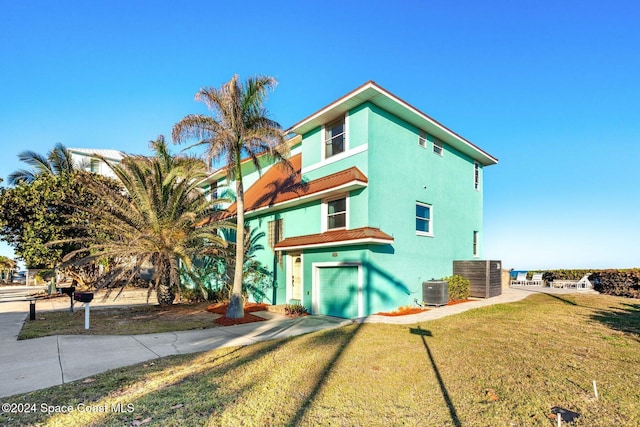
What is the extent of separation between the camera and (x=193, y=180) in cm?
1566

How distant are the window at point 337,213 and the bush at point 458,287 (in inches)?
243

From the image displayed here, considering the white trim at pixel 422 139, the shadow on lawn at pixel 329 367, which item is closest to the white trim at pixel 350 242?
the shadow on lawn at pixel 329 367

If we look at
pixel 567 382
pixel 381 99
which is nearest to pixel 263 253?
pixel 381 99

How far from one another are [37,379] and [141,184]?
918 cm


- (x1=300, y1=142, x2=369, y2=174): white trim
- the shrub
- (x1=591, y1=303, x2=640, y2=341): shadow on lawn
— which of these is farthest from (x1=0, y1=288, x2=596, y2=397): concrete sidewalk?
(x1=300, y1=142, x2=369, y2=174): white trim

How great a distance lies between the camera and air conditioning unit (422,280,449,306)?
565 inches

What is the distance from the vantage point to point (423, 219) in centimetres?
1552

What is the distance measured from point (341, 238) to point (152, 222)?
26.7 feet

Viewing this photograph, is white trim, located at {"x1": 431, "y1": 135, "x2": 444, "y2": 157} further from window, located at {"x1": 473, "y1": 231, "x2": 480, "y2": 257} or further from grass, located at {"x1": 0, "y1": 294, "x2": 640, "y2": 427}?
grass, located at {"x1": 0, "y1": 294, "x2": 640, "y2": 427}

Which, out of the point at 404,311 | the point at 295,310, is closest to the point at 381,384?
the point at 404,311

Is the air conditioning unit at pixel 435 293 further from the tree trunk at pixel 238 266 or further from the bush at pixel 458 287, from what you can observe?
the tree trunk at pixel 238 266

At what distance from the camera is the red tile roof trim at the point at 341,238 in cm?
1176

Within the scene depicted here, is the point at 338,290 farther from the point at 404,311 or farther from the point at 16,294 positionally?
the point at 16,294

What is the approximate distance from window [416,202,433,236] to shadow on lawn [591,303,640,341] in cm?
654
